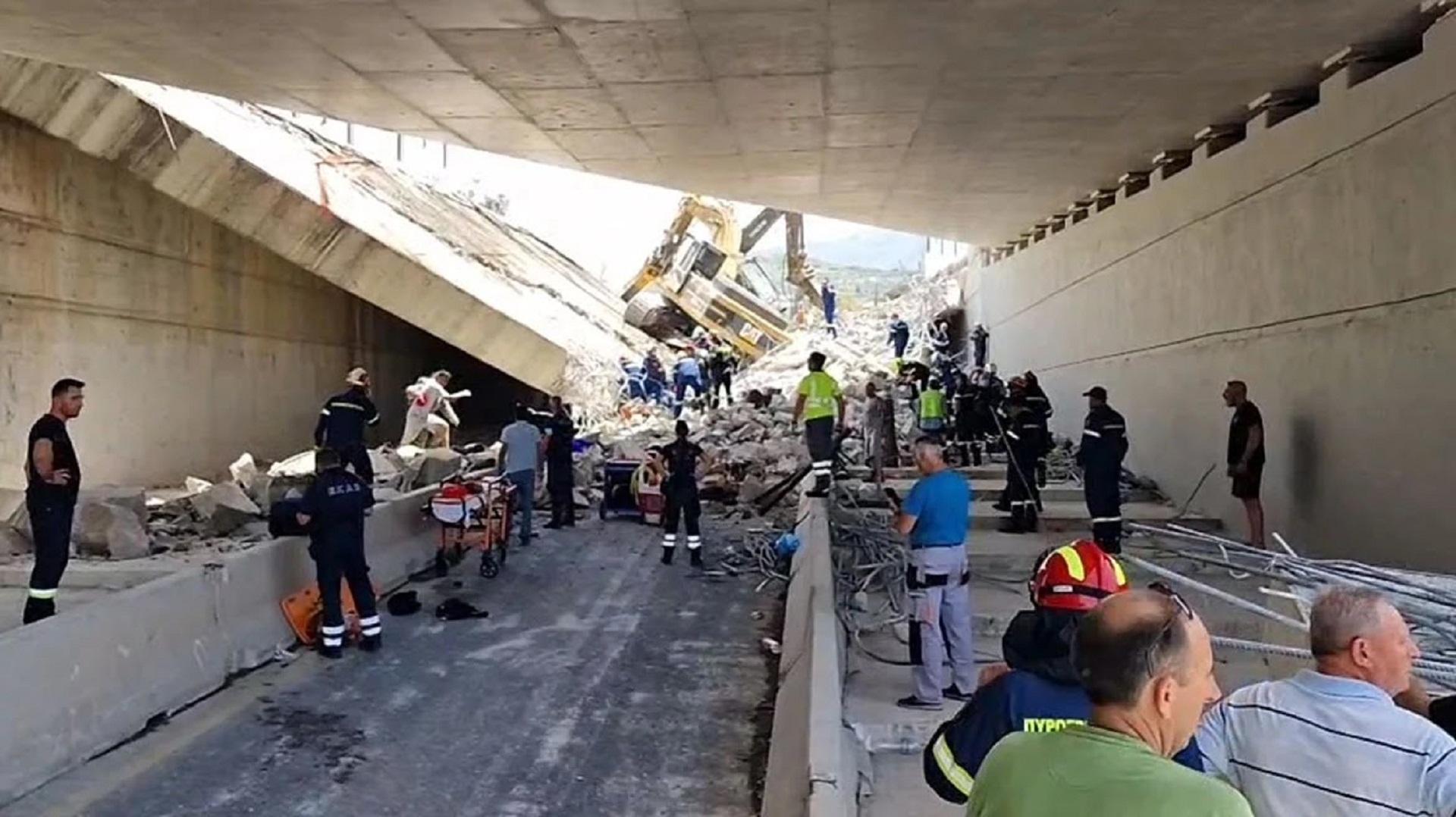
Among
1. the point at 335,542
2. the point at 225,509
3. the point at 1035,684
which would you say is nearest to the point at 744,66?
the point at 335,542

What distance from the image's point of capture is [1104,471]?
34.1 feet

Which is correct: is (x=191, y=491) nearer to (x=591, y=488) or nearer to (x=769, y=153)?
(x=591, y=488)

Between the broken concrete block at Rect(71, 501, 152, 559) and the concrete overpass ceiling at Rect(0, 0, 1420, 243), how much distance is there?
4010 mm

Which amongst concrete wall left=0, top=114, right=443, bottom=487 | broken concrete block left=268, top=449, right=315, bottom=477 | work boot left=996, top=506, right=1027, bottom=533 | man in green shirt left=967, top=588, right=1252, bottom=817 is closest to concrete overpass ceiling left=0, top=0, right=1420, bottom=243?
work boot left=996, top=506, right=1027, bottom=533

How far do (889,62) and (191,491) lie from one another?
37.8ft

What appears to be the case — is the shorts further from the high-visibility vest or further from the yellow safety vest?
the high-visibility vest

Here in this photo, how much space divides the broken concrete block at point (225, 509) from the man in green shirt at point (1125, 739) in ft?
41.5

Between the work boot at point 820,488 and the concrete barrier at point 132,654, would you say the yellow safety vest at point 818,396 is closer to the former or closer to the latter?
the work boot at point 820,488

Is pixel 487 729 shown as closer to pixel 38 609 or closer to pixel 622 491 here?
pixel 38 609

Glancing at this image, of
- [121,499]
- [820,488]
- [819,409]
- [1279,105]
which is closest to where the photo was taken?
[1279,105]

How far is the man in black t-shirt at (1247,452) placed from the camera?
10352mm

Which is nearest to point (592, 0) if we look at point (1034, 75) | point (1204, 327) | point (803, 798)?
point (1034, 75)

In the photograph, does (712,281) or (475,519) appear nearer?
(475,519)

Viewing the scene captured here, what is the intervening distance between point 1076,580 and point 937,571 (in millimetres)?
4238
